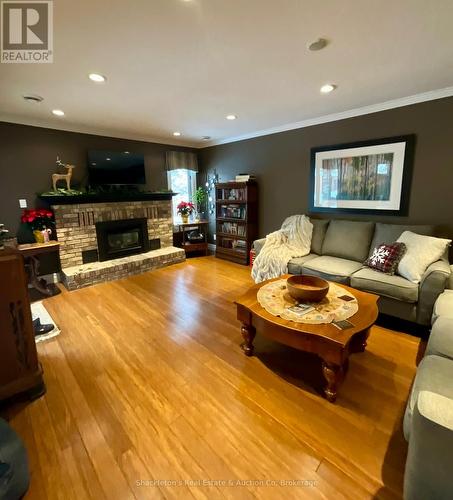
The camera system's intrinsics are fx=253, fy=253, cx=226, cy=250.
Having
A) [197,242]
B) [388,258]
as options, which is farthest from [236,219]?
[388,258]

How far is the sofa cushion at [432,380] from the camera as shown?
1170 millimetres

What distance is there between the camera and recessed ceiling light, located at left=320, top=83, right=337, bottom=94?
2.50 metres

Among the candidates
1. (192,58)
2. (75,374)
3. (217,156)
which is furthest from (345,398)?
(217,156)

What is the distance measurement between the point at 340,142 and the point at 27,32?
346cm

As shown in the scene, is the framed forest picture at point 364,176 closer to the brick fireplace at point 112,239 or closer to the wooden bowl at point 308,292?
the wooden bowl at point 308,292

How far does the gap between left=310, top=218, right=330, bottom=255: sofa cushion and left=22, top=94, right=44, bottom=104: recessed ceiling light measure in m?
3.68

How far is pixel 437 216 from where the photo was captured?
2.87m

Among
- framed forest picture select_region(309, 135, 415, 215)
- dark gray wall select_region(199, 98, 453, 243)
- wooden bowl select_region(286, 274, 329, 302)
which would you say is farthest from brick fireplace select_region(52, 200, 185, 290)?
wooden bowl select_region(286, 274, 329, 302)

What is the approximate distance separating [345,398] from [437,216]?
241cm

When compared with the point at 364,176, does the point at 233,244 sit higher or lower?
lower

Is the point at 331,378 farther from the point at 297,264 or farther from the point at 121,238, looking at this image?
the point at 121,238

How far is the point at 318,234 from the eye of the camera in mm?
3658

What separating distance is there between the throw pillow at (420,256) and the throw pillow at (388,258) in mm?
45

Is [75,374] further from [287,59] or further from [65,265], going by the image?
[287,59]
